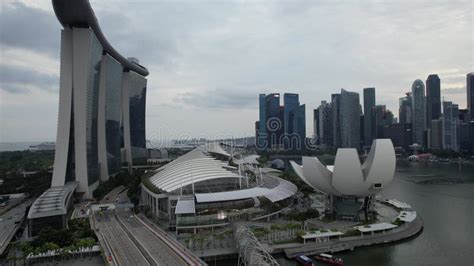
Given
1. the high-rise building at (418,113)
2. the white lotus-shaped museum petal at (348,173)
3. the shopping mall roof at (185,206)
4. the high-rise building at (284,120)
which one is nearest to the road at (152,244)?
the shopping mall roof at (185,206)

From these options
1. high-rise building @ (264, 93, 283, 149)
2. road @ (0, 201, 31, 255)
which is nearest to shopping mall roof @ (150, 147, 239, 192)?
road @ (0, 201, 31, 255)

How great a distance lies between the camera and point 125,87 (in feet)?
258

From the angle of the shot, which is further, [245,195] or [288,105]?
[288,105]

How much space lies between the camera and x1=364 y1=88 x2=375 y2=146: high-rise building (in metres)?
157

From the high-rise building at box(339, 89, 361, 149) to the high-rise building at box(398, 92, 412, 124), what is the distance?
2555 centimetres

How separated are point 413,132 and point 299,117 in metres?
48.3

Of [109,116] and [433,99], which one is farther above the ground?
[433,99]

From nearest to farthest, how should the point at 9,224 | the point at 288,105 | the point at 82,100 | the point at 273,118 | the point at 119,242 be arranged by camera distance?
the point at 119,242, the point at 9,224, the point at 82,100, the point at 288,105, the point at 273,118

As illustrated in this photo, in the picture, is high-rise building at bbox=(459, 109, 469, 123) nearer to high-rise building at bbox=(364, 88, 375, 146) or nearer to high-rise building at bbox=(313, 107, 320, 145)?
high-rise building at bbox=(364, 88, 375, 146)

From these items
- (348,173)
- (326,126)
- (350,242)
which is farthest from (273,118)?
→ (350,242)

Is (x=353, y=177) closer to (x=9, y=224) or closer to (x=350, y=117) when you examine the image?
(x=9, y=224)

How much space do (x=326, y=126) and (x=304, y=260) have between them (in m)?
152

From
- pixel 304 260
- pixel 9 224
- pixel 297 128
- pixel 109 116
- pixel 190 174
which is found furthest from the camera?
pixel 297 128

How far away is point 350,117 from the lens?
151125 mm
